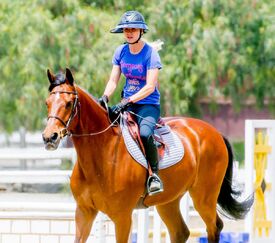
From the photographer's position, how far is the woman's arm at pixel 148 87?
7562 mm

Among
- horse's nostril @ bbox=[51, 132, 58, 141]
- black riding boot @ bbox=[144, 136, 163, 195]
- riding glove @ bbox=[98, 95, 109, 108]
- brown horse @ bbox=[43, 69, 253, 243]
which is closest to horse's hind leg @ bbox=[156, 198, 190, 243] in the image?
brown horse @ bbox=[43, 69, 253, 243]

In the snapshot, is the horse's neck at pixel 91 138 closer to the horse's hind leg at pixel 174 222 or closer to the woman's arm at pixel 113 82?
the woman's arm at pixel 113 82

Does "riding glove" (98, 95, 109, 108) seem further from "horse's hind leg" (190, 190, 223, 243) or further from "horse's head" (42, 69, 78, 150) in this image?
"horse's hind leg" (190, 190, 223, 243)

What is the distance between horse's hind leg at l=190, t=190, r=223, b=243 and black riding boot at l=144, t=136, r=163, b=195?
1.09 metres

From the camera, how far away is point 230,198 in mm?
9164

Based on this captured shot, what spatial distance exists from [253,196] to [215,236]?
541 mm

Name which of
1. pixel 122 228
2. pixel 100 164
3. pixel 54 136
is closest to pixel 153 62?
pixel 100 164

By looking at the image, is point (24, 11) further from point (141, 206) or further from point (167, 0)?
point (141, 206)

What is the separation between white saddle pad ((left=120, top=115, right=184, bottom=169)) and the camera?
7.57 metres

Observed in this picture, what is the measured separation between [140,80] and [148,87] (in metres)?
0.22

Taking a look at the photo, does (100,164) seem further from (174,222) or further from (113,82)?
(174,222)

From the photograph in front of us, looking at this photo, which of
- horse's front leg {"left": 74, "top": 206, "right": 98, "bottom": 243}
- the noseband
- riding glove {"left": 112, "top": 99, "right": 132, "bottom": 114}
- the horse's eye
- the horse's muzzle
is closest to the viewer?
the horse's muzzle

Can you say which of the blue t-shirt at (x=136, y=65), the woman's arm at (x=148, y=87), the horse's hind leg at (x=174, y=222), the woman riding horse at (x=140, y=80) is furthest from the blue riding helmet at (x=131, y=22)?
the horse's hind leg at (x=174, y=222)

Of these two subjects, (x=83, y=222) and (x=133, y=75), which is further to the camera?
(x=133, y=75)
